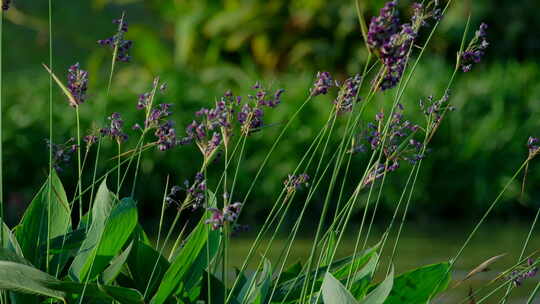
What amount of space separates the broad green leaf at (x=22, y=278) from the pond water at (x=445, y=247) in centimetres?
223

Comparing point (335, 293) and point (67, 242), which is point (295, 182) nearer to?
point (335, 293)

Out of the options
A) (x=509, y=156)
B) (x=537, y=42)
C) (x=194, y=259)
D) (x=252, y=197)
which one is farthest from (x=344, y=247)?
(x=537, y=42)

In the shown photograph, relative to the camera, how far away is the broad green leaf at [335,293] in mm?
1560

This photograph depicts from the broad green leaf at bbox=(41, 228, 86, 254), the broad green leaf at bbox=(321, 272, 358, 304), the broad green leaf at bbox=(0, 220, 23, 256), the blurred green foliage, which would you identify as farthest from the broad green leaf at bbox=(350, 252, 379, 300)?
the blurred green foliage

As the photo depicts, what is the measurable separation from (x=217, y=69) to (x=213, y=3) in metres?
0.86

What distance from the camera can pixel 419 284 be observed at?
186 cm

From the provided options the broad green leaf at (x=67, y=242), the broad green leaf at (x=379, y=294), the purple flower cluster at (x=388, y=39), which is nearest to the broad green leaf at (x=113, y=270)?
the broad green leaf at (x=67, y=242)

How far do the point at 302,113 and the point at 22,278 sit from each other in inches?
201

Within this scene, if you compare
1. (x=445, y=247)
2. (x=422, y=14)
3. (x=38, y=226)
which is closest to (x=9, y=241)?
(x=38, y=226)

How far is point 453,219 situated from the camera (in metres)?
6.22

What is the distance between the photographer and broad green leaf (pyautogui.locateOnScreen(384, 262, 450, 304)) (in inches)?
72.7

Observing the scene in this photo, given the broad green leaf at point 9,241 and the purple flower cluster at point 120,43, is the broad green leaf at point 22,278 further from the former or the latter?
the purple flower cluster at point 120,43

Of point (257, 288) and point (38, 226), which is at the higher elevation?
point (38, 226)

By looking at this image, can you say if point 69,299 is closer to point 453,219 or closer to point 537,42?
point 453,219
